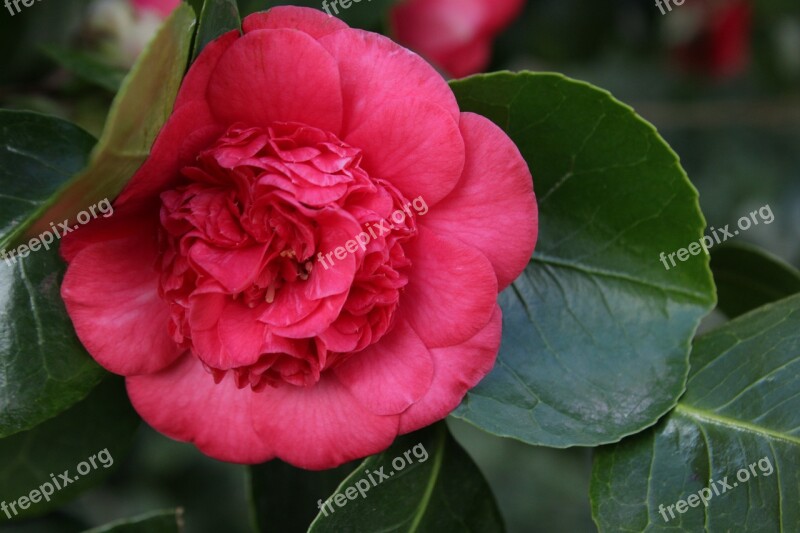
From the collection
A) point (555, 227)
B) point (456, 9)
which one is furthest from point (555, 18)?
point (555, 227)

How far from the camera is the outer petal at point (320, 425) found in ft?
2.21

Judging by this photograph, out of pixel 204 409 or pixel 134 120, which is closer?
pixel 134 120

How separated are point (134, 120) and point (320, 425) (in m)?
0.27

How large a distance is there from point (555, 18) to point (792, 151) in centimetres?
74

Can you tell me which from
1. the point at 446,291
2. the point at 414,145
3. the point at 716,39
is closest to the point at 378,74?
the point at 414,145

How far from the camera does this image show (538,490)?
69.3 inches

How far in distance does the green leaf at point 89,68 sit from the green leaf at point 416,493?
0.49 meters

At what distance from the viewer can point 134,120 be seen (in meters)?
0.54

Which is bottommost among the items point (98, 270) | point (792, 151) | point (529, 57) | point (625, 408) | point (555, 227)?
point (792, 151)

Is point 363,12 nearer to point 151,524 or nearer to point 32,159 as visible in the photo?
point 32,159

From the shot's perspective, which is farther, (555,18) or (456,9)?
(555,18)

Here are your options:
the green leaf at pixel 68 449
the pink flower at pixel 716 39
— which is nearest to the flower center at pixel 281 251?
the green leaf at pixel 68 449

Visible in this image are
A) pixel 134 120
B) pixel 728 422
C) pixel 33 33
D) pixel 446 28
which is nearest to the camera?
pixel 134 120

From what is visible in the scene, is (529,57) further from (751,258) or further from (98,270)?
(98,270)
